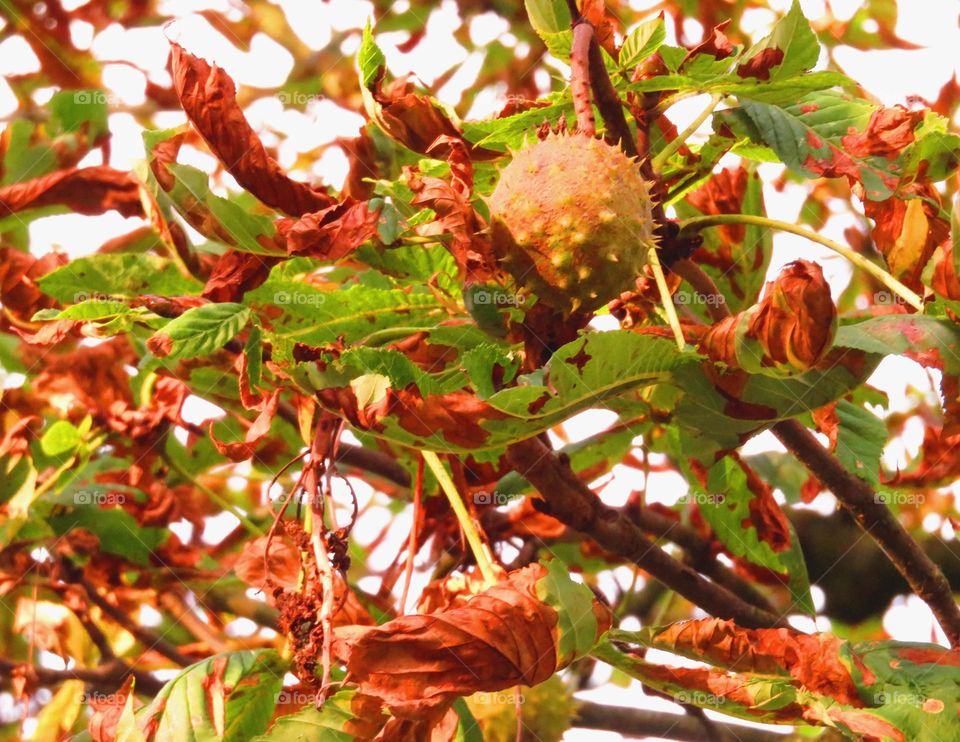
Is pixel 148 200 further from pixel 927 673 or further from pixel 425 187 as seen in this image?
pixel 927 673

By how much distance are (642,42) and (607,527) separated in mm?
607

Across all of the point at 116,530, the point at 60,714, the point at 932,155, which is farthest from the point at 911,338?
the point at 60,714

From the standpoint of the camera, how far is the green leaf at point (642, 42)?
1.23 meters

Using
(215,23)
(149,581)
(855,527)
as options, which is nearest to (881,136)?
(855,527)

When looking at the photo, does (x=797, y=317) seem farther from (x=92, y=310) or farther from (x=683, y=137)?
(x=92, y=310)

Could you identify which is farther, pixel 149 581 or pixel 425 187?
pixel 149 581

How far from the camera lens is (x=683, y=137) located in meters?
1.28

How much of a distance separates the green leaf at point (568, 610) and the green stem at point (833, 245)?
18.0 inches

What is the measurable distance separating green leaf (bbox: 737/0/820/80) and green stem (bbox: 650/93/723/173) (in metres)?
0.08

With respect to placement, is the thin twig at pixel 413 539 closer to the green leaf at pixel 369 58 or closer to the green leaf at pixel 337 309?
the green leaf at pixel 337 309

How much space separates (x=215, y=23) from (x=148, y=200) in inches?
62.2

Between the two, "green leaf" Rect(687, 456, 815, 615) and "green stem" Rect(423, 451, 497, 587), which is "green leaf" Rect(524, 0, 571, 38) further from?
"green leaf" Rect(687, 456, 815, 615)

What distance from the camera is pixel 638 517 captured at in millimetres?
1926

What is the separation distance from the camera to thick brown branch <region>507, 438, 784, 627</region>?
1312 millimetres
